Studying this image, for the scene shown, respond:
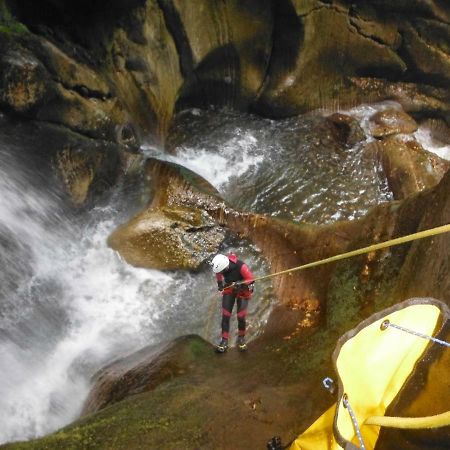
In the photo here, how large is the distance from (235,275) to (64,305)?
2.92 meters

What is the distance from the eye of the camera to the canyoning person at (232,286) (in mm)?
5520

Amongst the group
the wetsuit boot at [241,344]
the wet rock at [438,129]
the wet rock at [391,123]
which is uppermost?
the wetsuit boot at [241,344]

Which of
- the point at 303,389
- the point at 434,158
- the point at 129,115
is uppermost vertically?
the point at 129,115

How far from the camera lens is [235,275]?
5645mm

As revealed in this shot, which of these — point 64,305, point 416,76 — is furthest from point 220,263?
point 416,76

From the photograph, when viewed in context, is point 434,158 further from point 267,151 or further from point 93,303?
point 93,303

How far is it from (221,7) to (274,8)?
141cm

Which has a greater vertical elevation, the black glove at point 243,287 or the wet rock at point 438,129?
the black glove at point 243,287

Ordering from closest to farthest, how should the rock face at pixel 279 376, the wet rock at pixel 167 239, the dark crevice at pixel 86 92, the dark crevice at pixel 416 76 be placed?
the rock face at pixel 279 376, the wet rock at pixel 167 239, the dark crevice at pixel 86 92, the dark crevice at pixel 416 76

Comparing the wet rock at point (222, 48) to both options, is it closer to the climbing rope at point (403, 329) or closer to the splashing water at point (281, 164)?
the splashing water at point (281, 164)

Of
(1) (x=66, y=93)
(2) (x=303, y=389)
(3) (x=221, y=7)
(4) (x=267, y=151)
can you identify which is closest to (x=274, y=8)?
(3) (x=221, y=7)

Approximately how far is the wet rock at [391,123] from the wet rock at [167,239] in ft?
19.9

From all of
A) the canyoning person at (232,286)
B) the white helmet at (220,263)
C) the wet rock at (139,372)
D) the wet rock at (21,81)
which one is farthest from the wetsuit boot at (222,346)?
the wet rock at (21,81)

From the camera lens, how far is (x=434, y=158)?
10.8 metres
